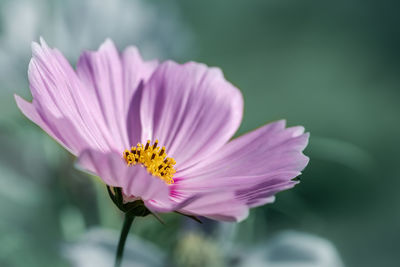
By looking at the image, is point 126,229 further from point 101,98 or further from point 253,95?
point 253,95

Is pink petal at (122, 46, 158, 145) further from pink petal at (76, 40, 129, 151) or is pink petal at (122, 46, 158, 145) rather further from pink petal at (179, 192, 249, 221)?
pink petal at (179, 192, 249, 221)

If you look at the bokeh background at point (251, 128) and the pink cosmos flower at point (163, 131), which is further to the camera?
the bokeh background at point (251, 128)

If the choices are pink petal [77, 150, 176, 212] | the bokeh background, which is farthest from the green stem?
the bokeh background

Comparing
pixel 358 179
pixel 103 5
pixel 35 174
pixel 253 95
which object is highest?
pixel 253 95

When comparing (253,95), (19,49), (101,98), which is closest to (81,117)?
(101,98)

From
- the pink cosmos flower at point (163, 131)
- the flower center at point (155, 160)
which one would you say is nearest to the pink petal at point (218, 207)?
the pink cosmos flower at point (163, 131)

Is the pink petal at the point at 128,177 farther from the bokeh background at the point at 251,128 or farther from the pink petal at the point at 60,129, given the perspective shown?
the bokeh background at the point at 251,128
